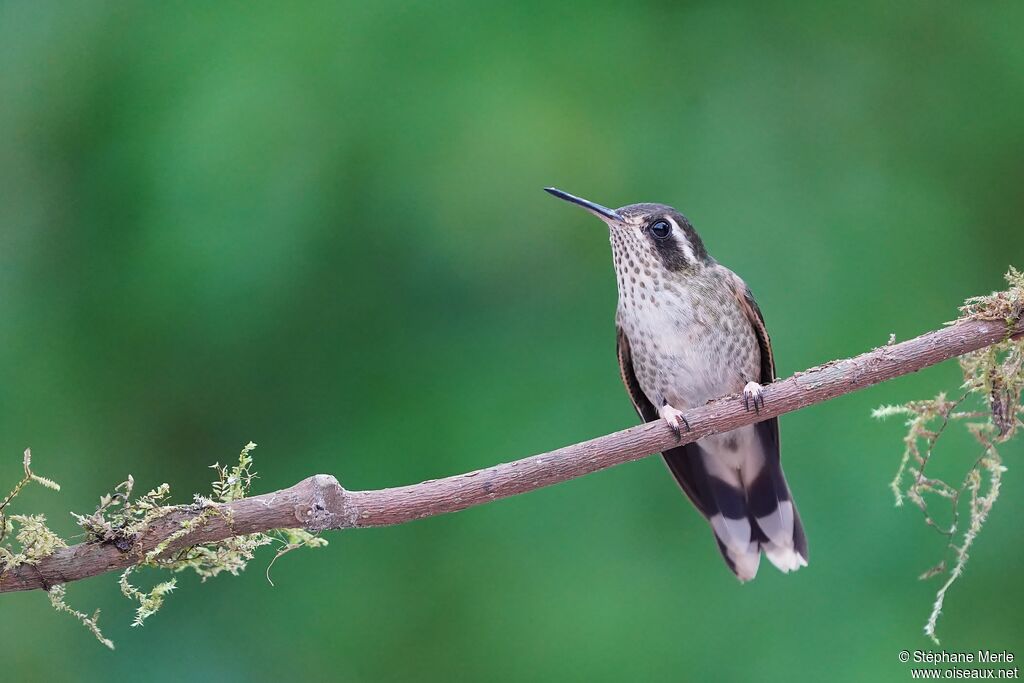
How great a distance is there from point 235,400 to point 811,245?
86.6 inches

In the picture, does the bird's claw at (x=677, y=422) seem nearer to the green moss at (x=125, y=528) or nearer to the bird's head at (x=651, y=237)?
the bird's head at (x=651, y=237)

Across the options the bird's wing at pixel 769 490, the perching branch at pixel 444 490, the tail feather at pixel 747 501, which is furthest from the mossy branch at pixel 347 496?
the tail feather at pixel 747 501

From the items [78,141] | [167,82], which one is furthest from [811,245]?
[78,141]

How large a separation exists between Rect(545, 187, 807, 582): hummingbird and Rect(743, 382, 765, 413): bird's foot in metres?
0.71

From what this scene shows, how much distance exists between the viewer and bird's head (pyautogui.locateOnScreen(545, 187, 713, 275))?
3.04 m

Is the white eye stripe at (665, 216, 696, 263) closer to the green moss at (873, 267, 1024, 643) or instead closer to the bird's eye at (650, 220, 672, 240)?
the bird's eye at (650, 220, 672, 240)

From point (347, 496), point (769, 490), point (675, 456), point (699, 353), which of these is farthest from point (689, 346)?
point (347, 496)

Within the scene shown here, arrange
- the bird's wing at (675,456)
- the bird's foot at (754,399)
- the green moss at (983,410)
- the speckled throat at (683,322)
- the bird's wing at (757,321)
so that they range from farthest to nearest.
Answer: the bird's wing at (675,456), the bird's wing at (757,321), the speckled throat at (683,322), the green moss at (983,410), the bird's foot at (754,399)

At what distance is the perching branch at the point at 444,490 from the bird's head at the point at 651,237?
0.84 metres

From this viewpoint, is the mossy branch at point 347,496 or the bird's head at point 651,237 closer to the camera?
the mossy branch at point 347,496

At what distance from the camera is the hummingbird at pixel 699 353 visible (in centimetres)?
305

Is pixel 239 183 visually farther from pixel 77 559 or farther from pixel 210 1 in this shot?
pixel 77 559

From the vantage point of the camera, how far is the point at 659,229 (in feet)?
10.0

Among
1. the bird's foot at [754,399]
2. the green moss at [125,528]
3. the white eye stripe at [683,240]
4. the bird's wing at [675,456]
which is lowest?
the green moss at [125,528]
